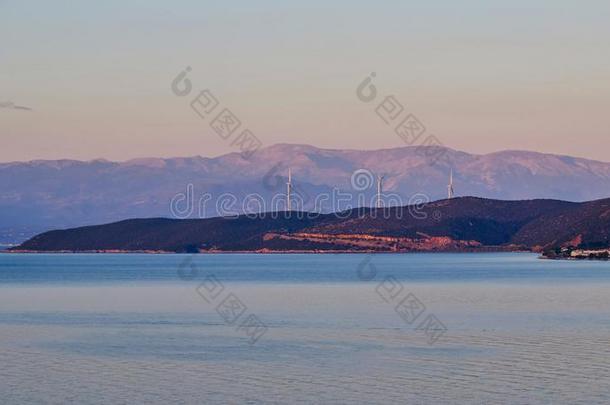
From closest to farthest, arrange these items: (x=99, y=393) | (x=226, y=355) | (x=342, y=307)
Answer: (x=99, y=393) → (x=226, y=355) → (x=342, y=307)

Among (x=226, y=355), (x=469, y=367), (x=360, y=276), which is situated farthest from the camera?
(x=360, y=276)

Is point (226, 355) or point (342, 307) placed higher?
point (342, 307)

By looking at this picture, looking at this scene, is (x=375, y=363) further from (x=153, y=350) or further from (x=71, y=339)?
(x=71, y=339)

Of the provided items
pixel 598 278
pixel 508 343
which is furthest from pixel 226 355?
pixel 598 278

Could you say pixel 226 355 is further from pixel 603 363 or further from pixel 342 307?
pixel 342 307

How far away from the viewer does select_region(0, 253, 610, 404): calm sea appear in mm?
53281

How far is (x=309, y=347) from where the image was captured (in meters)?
69.1

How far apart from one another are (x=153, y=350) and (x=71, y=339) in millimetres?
8287

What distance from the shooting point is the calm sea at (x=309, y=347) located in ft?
175

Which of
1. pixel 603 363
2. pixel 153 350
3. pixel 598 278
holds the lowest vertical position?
pixel 603 363

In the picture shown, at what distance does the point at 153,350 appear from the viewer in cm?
6850

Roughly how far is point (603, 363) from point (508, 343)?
9950 millimetres

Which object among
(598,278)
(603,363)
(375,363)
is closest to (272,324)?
(375,363)

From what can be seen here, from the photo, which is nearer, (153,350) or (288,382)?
(288,382)
